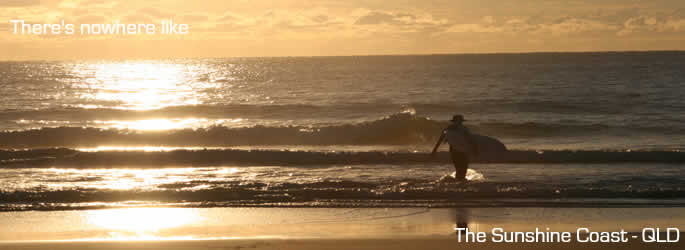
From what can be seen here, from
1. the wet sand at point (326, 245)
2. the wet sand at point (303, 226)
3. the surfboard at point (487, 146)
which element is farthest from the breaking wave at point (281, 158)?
the wet sand at point (326, 245)

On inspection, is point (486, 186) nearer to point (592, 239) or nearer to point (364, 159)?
point (592, 239)

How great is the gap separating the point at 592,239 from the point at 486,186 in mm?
4076

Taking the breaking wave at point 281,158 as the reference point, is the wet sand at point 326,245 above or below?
below

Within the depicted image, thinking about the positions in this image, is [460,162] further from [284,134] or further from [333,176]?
[284,134]

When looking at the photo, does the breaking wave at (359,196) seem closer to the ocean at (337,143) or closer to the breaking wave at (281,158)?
the ocean at (337,143)

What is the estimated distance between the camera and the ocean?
12.2 metres

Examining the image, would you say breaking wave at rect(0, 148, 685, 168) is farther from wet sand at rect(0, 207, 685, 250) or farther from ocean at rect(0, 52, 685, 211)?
wet sand at rect(0, 207, 685, 250)

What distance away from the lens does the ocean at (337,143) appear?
479 inches

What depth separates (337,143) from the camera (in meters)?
24.1

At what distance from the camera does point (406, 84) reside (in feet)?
170

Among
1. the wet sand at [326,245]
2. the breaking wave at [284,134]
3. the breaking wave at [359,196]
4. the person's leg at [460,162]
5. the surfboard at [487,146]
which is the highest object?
the breaking wave at [284,134]

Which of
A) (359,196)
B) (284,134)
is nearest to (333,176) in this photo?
(359,196)

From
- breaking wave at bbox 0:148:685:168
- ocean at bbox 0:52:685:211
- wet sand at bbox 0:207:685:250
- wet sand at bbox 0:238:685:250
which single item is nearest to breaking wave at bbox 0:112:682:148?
ocean at bbox 0:52:685:211

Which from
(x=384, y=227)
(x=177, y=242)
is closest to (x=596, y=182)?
(x=384, y=227)
